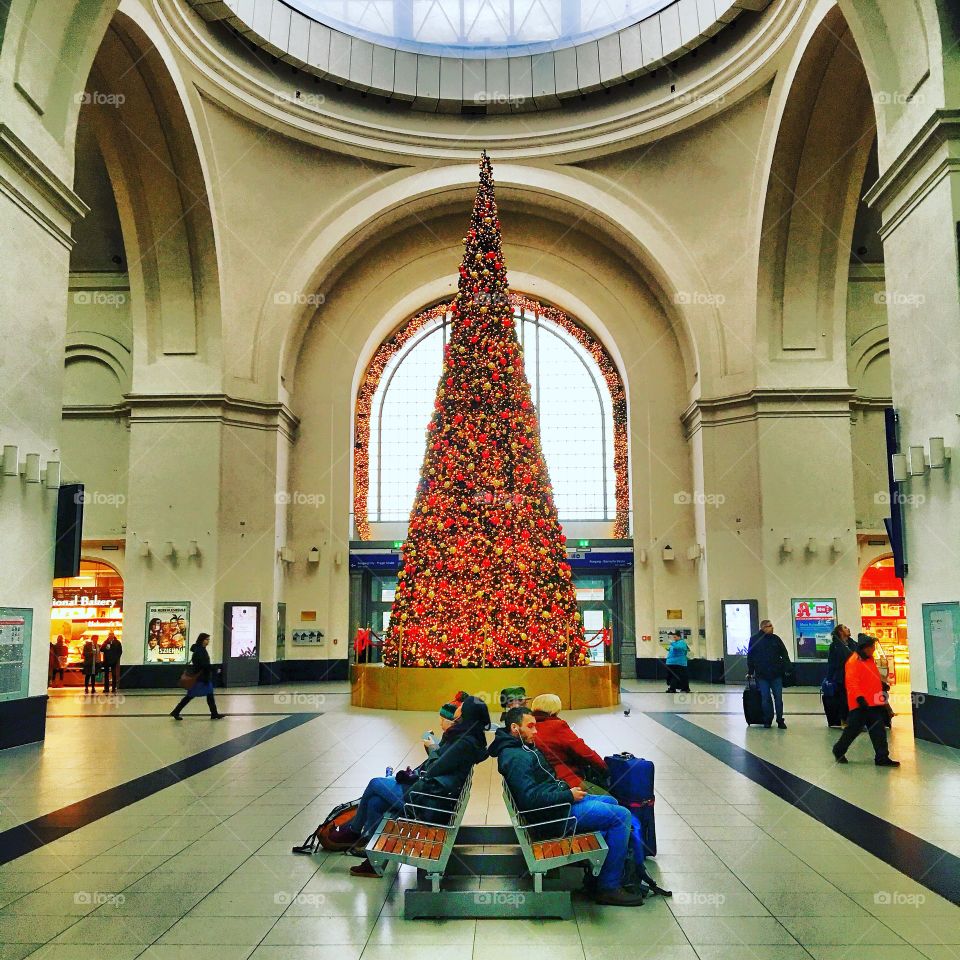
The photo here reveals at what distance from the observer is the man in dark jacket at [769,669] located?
38.3 ft

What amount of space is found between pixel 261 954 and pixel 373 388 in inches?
859

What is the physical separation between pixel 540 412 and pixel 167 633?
11484 mm

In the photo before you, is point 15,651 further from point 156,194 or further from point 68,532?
point 156,194

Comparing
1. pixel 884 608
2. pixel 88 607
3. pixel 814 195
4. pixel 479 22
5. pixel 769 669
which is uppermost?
pixel 479 22

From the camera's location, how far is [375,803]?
536cm

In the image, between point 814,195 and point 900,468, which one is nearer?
point 900,468

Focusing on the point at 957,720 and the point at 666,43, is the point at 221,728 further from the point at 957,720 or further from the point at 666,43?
the point at 666,43

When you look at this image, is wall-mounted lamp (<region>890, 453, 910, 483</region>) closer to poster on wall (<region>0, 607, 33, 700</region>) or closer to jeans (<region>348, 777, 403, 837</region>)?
jeans (<region>348, 777, 403, 837</region>)

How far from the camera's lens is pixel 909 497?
10820 mm

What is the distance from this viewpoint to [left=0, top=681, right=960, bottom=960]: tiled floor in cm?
397

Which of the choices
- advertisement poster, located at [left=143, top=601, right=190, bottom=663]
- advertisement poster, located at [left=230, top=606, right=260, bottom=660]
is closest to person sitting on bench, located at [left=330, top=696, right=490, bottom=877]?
advertisement poster, located at [left=143, top=601, right=190, bottom=663]

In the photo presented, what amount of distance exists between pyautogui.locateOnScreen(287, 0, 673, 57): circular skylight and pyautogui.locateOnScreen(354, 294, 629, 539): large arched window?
6.50 meters

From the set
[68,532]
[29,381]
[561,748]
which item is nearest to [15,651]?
[68,532]

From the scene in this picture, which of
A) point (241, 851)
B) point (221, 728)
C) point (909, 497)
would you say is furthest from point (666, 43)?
point (241, 851)
